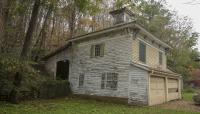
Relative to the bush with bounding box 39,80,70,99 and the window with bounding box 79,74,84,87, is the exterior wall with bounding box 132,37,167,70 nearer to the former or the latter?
the window with bounding box 79,74,84,87

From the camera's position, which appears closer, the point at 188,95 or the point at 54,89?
the point at 54,89

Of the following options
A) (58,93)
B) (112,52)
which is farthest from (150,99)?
(58,93)

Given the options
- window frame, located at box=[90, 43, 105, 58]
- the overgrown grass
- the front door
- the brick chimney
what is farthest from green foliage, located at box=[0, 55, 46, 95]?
the overgrown grass

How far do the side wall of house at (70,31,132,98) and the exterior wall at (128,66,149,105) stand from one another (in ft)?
1.26

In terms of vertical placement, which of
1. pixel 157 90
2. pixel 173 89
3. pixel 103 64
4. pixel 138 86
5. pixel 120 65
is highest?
pixel 103 64

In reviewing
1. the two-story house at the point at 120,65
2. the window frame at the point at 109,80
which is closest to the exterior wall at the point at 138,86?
the two-story house at the point at 120,65

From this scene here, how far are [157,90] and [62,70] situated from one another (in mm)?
9694

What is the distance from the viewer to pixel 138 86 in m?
14.9

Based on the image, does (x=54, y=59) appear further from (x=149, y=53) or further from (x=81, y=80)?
(x=149, y=53)

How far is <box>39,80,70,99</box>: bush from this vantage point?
693 inches

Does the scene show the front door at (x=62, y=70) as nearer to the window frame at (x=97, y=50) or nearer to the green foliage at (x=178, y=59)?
the window frame at (x=97, y=50)

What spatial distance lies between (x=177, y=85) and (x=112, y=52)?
326 inches

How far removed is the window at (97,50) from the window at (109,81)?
185 centimetres

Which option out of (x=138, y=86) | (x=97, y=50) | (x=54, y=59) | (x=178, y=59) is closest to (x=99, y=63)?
(x=97, y=50)
